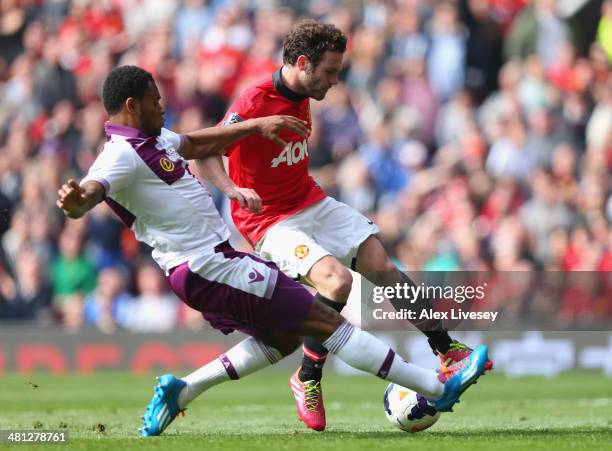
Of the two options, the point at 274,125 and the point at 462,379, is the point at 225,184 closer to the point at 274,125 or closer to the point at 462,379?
the point at 274,125

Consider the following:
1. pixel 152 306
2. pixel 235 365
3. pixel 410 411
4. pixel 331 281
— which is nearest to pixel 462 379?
pixel 410 411

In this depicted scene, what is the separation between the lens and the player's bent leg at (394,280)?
9.12 m

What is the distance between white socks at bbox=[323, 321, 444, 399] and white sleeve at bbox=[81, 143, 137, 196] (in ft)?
5.34

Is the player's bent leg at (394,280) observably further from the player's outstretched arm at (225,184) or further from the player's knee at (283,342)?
the player's outstretched arm at (225,184)

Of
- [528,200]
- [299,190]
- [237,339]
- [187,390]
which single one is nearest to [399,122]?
[528,200]

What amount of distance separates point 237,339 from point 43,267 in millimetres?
3389

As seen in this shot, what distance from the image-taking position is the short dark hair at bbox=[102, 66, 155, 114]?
25.8ft

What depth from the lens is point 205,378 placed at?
8.64m

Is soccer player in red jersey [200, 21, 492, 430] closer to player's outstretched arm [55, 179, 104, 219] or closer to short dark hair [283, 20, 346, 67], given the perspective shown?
short dark hair [283, 20, 346, 67]

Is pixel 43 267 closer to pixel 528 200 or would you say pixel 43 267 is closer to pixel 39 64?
pixel 39 64

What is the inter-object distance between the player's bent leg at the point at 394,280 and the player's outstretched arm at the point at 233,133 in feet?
4.57

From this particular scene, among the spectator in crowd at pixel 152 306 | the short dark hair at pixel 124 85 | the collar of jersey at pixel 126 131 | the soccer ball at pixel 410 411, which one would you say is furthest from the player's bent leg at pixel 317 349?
the spectator in crowd at pixel 152 306

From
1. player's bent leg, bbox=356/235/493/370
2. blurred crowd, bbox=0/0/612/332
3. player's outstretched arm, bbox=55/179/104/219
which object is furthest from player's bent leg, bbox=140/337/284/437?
blurred crowd, bbox=0/0/612/332

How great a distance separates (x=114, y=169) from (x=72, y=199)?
50 centimetres
